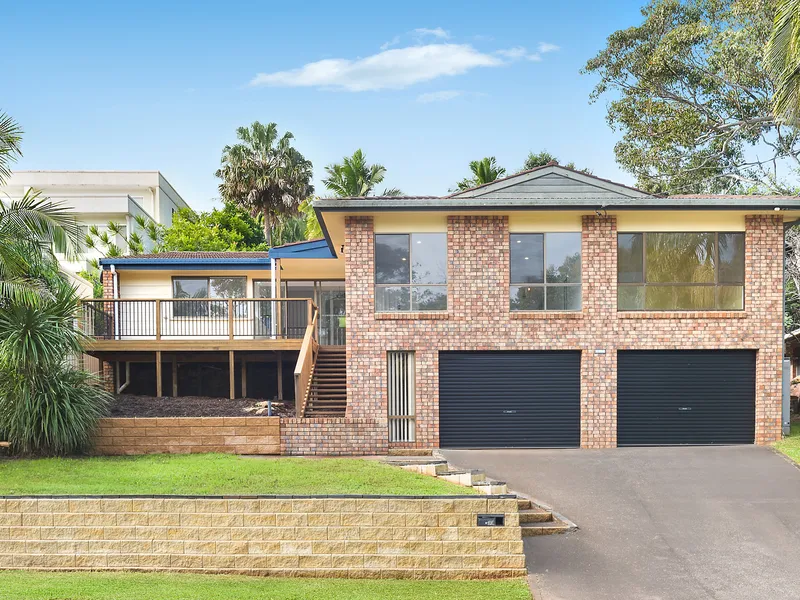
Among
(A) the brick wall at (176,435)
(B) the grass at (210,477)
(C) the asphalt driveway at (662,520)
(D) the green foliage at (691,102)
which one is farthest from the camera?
(D) the green foliage at (691,102)

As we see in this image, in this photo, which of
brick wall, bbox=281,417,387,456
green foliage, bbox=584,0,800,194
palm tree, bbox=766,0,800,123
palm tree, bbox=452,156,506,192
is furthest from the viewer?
palm tree, bbox=452,156,506,192

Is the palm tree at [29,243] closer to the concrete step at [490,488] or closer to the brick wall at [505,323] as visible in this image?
the brick wall at [505,323]

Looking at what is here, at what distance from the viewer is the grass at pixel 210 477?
409 inches

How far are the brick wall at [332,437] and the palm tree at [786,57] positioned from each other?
9999 mm

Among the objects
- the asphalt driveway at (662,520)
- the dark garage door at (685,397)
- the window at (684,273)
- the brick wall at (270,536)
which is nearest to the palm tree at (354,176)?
the window at (684,273)

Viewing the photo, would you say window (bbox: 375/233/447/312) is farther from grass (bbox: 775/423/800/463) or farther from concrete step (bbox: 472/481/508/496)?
grass (bbox: 775/423/800/463)

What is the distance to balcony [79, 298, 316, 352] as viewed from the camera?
61.9ft

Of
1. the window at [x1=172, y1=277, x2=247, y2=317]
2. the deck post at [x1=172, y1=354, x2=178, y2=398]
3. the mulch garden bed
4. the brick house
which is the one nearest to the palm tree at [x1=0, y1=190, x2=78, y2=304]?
the mulch garden bed

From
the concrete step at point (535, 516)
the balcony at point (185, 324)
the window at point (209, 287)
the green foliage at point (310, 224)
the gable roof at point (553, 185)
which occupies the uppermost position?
→ the green foliage at point (310, 224)

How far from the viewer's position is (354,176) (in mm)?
39469

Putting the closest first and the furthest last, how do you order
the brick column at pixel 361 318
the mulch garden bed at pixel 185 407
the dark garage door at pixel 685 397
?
the brick column at pixel 361 318
the dark garage door at pixel 685 397
the mulch garden bed at pixel 185 407

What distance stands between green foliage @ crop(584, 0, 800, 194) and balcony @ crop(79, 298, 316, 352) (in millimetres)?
17944

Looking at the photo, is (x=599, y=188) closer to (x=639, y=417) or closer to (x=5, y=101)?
(x=639, y=417)

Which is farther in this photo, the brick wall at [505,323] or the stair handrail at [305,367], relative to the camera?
the brick wall at [505,323]
